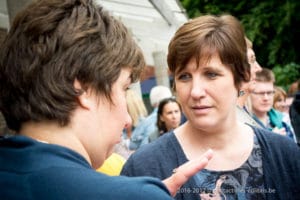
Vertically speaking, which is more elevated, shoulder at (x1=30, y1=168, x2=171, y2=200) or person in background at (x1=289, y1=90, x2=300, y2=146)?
shoulder at (x1=30, y1=168, x2=171, y2=200)

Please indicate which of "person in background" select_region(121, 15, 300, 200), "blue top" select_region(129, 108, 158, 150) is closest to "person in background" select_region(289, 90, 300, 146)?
"person in background" select_region(121, 15, 300, 200)

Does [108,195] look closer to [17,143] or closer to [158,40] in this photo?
[17,143]

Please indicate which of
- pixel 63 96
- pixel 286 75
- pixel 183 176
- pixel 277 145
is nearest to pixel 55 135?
pixel 63 96

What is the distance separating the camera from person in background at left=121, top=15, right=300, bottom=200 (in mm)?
2277

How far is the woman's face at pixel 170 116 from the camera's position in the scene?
21.4ft

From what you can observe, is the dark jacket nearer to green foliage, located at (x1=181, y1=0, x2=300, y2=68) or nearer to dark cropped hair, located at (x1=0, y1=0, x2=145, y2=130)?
dark cropped hair, located at (x1=0, y1=0, x2=145, y2=130)

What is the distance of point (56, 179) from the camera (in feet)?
4.20

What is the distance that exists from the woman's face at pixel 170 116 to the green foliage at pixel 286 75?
8647 millimetres

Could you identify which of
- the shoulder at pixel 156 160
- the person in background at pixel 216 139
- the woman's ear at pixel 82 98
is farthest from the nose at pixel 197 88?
the woman's ear at pixel 82 98

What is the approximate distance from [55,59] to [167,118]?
205 inches

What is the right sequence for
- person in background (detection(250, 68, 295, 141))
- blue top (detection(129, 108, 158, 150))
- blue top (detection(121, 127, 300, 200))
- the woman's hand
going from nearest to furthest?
the woman's hand
blue top (detection(121, 127, 300, 200))
person in background (detection(250, 68, 295, 141))
blue top (detection(129, 108, 158, 150))

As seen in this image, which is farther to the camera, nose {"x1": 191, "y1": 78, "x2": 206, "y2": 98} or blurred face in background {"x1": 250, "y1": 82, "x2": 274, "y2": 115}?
Result: blurred face in background {"x1": 250, "y1": 82, "x2": 274, "y2": 115}

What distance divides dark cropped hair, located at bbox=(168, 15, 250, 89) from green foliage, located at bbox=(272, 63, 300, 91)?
12.6 m

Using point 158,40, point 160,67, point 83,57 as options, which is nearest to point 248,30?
point 160,67
